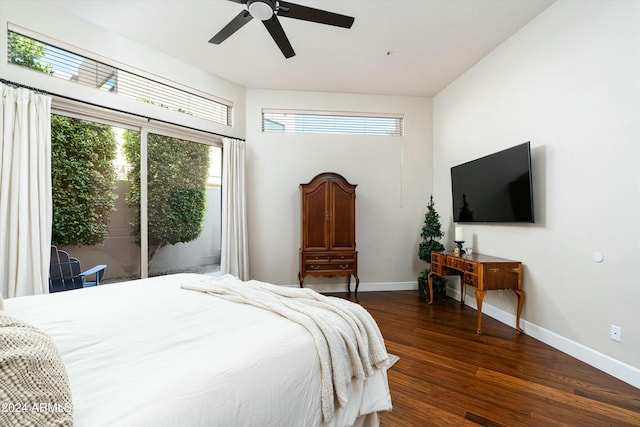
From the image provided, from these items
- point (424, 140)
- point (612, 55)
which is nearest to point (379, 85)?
point (424, 140)

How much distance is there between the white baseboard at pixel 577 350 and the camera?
203 cm

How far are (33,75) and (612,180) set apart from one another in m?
4.86

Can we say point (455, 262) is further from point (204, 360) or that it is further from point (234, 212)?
point (204, 360)

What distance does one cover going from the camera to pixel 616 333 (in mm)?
2127

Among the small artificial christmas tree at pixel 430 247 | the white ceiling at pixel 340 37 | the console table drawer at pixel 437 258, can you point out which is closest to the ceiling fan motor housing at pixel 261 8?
the white ceiling at pixel 340 37

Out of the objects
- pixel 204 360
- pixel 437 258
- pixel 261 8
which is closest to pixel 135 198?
pixel 261 8

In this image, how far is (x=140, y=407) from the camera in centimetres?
74

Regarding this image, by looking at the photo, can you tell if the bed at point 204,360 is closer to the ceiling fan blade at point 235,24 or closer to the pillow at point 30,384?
the pillow at point 30,384

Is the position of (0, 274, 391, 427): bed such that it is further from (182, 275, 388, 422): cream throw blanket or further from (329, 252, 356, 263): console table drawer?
(329, 252, 356, 263): console table drawer

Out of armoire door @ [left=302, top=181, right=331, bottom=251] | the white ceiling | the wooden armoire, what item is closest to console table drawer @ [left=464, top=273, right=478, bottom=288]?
the wooden armoire

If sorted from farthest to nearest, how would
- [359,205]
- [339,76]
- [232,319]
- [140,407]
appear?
[359,205] < [339,76] < [232,319] < [140,407]

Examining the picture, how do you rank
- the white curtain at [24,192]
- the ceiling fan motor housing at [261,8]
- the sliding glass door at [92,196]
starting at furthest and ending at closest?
1. the sliding glass door at [92,196]
2. the white curtain at [24,192]
3. the ceiling fan motor housing at [261,8]

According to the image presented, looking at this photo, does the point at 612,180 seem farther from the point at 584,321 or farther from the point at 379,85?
the point at 379,85

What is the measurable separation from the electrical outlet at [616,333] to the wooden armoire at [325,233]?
100 inches
